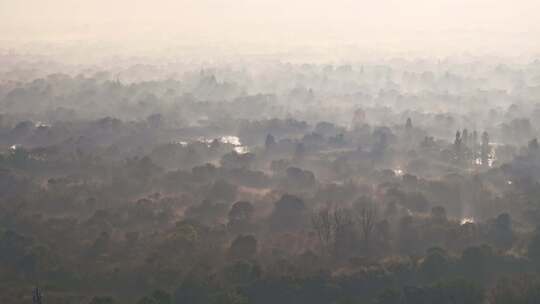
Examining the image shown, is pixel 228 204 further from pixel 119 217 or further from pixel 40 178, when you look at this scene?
pixel 40 178

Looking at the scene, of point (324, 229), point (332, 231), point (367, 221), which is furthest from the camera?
point (332, 231)

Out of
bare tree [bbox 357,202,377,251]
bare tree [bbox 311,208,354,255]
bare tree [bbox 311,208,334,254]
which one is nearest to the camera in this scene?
bare tree [bbox 311,208,354,255]

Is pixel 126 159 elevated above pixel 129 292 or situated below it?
above

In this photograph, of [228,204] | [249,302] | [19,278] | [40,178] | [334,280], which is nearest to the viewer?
[249,302]

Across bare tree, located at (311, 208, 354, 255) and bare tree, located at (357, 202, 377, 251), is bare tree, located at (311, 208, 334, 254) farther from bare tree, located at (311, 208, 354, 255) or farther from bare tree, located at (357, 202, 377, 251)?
bare tree, located at (357, 202, 377, 251)

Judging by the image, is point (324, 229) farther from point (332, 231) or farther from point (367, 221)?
point (367, 221)

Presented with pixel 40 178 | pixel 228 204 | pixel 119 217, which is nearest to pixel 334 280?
pixel 228 204

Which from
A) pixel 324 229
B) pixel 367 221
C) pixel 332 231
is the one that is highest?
pixel 367 221

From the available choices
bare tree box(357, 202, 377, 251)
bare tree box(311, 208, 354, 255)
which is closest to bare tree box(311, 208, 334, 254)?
bare tree box(311, 208, 354, 255)

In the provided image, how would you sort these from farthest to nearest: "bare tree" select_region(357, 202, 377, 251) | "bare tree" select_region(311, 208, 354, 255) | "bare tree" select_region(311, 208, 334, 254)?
"bare tree" select_region(357, 202, 377, 251), "bare tree" select_region(311, 208, 334, 254), "bare tree" select_region(311, 208, 354, 255)

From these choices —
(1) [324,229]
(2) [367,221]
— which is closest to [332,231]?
(1) [324,229]

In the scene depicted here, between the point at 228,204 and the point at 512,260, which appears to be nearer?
the point at 512,260
